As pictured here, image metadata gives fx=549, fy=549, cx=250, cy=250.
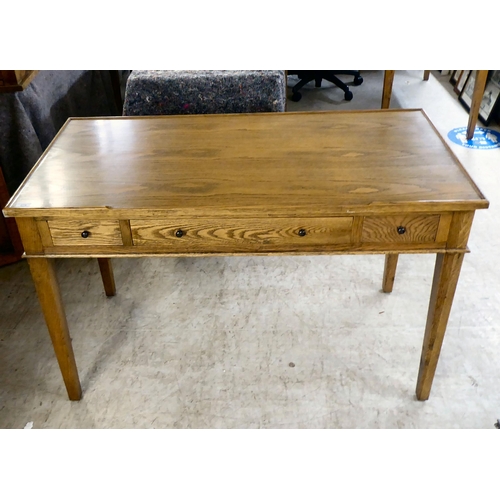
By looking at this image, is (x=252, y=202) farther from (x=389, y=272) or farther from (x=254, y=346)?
(x=389, y=272)

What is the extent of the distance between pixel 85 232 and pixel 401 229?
0.80 m

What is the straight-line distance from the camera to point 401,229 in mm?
1373

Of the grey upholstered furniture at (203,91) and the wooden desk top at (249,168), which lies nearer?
the wooden desk top at (249,168)

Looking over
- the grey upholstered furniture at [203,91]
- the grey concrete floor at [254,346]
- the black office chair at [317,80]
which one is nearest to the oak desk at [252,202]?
the grey concrete floor at [254,346]

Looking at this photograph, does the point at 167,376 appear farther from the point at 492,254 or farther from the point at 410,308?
the point at 492,254

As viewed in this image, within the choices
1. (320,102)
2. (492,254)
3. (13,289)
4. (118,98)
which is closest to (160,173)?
(13,289)

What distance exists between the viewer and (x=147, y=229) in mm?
1388

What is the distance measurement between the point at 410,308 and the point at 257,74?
1101 millimetres

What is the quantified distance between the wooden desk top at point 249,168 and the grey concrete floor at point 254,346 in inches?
27.4

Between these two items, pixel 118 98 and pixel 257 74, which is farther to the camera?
pixel 118 98

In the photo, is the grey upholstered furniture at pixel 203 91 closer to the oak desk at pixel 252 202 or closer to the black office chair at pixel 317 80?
the oak desk at pixel 252 202

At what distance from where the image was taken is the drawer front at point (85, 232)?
138cm

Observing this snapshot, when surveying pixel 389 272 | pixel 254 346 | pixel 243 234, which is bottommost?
pixel 254 346

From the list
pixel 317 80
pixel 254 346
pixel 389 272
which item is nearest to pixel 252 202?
pixel 254 346
